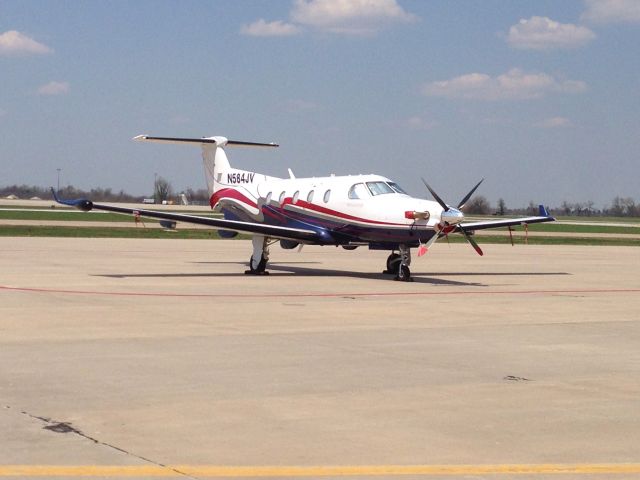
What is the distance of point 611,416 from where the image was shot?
9.15m

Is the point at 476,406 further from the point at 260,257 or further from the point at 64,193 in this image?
the point at 64,193

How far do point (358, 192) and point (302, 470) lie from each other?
1978 centimetres

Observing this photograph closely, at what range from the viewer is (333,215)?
27141 mm

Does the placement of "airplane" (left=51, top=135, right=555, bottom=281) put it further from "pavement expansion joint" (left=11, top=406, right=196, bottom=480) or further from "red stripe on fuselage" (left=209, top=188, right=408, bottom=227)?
"pavement expansion joint" (left=11, top=406, right=196, bottom=480)

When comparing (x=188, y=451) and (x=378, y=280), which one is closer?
(x=188, y=451)

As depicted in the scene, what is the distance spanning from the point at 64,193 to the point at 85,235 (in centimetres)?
12928

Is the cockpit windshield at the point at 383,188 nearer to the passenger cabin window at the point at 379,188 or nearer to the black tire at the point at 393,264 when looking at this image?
the passenger cabin window at the point at 379,188

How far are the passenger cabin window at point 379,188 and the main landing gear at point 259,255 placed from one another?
3276mm

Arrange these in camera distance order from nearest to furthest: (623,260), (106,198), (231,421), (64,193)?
(231,421), (623,260), (64,193), (106,198)

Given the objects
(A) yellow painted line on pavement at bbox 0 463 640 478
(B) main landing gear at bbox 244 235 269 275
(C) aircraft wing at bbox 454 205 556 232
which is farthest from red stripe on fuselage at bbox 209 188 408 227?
(A) yellow painted line on pavement at bbox 0 463 640 478

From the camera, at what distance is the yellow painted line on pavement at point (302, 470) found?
6.98m

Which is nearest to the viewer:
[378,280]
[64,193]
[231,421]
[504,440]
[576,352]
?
[504,440]

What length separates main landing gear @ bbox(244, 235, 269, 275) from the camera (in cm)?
2772

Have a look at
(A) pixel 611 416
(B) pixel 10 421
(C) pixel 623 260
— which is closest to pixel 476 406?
(A) pixel 611 416
